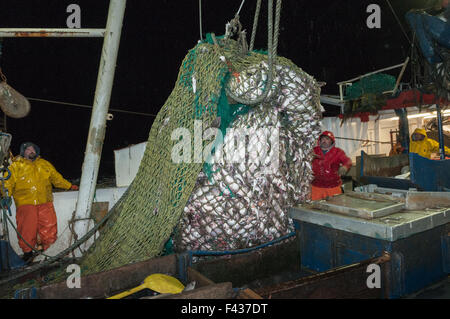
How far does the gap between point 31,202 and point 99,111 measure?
1883mm

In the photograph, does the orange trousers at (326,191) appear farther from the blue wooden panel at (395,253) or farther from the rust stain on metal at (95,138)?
the rust stain on metal at (95,138)

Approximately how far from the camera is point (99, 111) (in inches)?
155

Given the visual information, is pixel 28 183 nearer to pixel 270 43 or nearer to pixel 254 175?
pixel 254 175

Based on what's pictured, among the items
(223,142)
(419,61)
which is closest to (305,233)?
(223,142)

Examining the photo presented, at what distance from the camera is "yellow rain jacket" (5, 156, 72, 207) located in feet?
15.0

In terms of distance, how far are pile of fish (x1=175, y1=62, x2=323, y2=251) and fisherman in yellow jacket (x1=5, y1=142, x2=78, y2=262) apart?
9.44ft

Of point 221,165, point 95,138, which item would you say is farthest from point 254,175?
point 95,138

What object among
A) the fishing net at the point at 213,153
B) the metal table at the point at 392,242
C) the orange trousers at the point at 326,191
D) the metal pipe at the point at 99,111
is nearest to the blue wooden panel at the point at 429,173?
the metal table at the point at 392,242

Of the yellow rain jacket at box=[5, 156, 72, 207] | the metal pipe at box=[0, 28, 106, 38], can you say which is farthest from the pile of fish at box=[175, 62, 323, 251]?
the yellow rain jacket at box=[5, 156, 72, 207]

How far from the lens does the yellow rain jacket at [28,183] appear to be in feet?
15.0

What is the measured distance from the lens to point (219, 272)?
7.93ft
